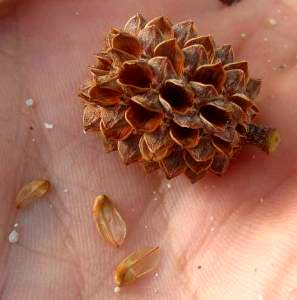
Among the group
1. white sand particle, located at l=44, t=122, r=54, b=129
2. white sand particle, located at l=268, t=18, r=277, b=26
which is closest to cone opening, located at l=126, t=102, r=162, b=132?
white sand particle, located at l=44, t=122, r=54, b=129

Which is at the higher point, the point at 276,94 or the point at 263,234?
the point at 276,94

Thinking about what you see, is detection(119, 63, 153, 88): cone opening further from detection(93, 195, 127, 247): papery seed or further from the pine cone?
detection(93, 195, 127, 247): papery seed

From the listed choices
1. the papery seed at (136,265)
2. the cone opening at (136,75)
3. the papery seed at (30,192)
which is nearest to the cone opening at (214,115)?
the cone opening at (136,75)

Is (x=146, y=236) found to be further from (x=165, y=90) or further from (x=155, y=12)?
(x=155, y=12)

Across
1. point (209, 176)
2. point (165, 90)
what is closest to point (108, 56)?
point (165, 90)

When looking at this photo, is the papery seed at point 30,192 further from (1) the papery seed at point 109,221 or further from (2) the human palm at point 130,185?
(1) the papery seed at point 109,221
